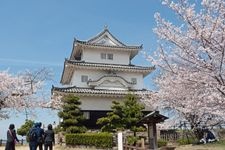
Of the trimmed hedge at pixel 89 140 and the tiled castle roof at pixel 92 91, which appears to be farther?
the tiled castle roof at pixel 92 91

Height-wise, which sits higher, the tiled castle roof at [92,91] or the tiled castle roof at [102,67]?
the tiled castle roof at [102,67]

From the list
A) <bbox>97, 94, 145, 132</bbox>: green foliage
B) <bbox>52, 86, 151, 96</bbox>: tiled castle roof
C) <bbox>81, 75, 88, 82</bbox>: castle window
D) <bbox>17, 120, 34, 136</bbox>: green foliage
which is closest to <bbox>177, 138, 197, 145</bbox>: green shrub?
<bbox>97, 94, 145, 132</bbox>: green foliage

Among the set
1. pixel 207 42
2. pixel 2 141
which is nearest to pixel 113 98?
pixel 2 141

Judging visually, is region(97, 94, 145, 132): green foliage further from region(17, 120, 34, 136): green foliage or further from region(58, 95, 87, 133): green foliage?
region(17, 120, 34, 136): green foliage

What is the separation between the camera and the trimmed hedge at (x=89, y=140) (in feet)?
87.2

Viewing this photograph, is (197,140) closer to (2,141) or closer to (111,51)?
(111,51)

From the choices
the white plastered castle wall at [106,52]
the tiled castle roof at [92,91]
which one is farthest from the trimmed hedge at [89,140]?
the white plastered castle wall at [106,52]

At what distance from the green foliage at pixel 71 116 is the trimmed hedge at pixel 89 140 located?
1.98 meters

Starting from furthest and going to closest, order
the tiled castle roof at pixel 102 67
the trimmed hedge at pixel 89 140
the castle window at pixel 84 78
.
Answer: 1. the castle window at pixel 84 78
2. the tiled castle roof at pixel 102 67
3. the trimmed hedge at pixel 89 140

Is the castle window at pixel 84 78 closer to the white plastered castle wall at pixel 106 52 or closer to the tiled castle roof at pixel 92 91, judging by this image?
the tiled castle roof at pixel 92 91

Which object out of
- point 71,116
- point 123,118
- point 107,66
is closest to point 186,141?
point 123,118

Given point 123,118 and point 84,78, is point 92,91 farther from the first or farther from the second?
point 123,118

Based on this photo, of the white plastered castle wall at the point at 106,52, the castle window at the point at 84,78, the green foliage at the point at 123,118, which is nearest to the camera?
the green foliage at the point at 123,118

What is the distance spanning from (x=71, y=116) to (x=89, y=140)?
3.69 metres
